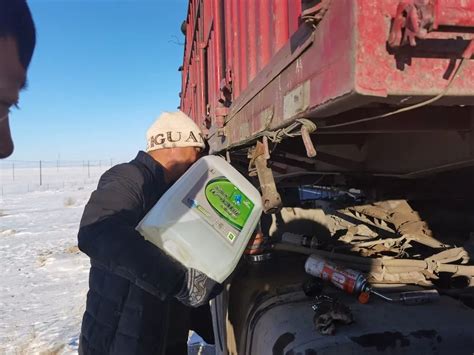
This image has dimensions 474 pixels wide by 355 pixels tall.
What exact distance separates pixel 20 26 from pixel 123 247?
108 cm

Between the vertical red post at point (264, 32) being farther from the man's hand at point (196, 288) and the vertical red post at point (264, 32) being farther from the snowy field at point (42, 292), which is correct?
the snowy field at point (42, 292)

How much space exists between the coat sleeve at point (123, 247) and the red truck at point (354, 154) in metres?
0.45

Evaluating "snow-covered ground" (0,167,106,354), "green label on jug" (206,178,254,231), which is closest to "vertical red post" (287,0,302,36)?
"green label on jug" (206,178,254,231)

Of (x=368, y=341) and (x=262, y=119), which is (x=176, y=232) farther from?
(x=368, y=341)

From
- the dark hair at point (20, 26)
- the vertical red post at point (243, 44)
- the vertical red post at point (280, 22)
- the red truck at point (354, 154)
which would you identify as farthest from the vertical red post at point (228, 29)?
the dark hair at point (20, 26)

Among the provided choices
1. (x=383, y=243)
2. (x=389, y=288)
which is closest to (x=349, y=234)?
(x=383, y=243)

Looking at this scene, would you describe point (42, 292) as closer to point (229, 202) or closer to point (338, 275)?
point (229, 202)

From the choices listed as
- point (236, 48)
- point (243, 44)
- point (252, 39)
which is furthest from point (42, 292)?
point (252, 39)

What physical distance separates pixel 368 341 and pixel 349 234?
1693 millimetres

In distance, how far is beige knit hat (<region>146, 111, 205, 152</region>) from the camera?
2.15 metres

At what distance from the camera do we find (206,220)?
1.88m

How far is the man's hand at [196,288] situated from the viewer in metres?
1.75

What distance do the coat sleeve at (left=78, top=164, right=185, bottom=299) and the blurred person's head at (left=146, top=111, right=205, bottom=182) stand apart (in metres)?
0.36

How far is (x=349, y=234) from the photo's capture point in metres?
3.11
